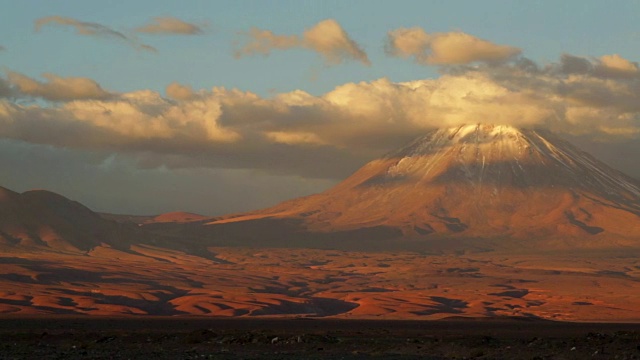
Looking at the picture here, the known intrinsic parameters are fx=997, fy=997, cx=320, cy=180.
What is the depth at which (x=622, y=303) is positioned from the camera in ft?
408

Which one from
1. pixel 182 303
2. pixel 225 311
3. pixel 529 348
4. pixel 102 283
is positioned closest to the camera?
pixel 529 348

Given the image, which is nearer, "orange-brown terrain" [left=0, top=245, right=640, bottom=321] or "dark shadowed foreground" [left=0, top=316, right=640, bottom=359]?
"dark shadowed foreground" [left=0, top=316, right=640, bottom=359]

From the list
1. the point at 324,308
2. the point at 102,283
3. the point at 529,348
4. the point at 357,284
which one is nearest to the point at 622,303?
the point at 324,308

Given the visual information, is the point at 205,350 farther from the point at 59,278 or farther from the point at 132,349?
the point at 59,278

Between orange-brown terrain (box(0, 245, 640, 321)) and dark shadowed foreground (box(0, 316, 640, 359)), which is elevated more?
dark shadowed foreground (box(0, 316, 640, 359))

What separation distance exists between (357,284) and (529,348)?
133398 millimetres

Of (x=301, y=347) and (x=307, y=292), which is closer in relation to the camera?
(x=301, y=347)

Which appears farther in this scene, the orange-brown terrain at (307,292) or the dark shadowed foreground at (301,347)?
the orange-brown terrain at (307,292)

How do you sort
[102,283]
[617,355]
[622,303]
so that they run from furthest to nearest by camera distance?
[102,283], [622,303], [617,355]

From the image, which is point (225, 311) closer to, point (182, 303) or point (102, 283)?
point (182, 303)

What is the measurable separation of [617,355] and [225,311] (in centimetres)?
7343

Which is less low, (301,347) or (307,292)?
(301,347)

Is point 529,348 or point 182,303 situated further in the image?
point 182,303

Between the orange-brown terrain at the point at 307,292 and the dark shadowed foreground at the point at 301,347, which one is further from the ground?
the dark shadowed foreground at the point at 301,347
